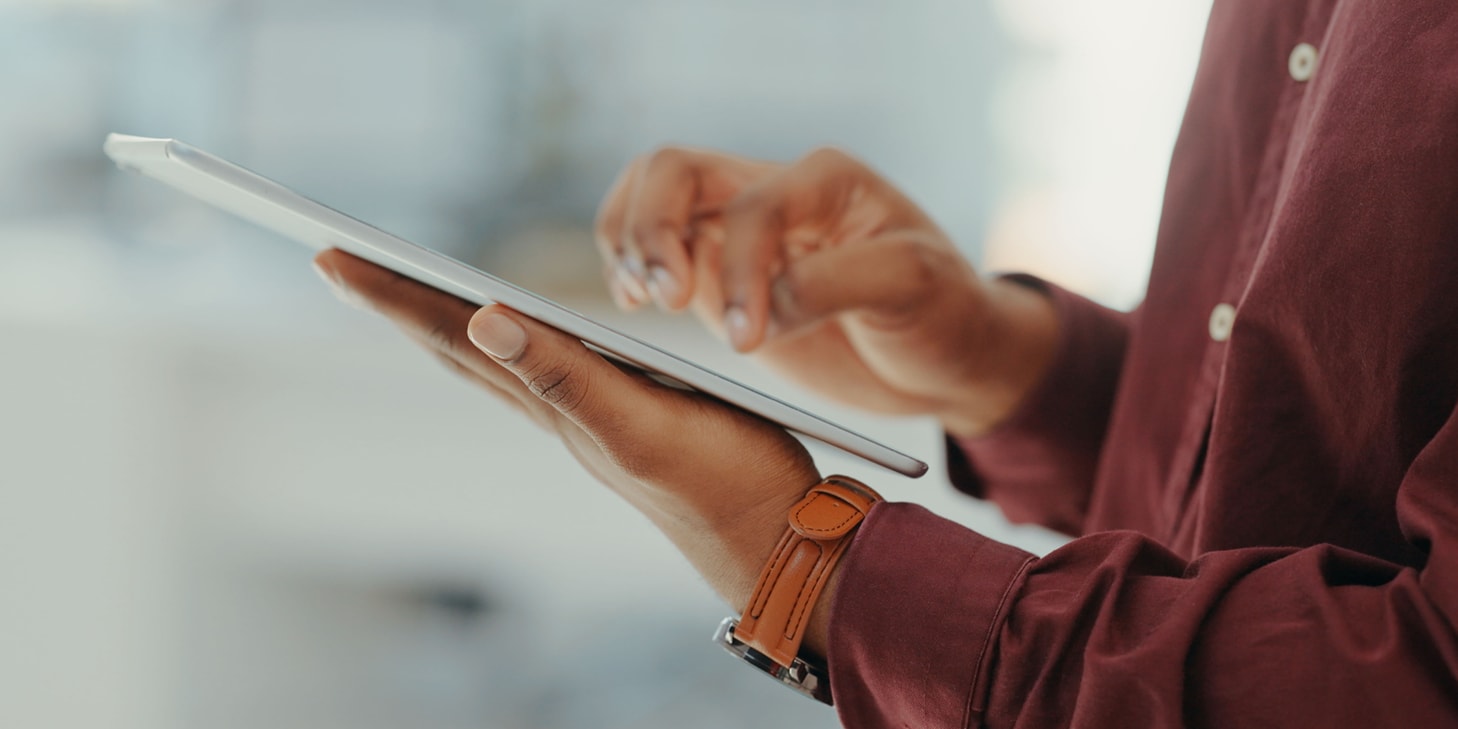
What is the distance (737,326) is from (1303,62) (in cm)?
41

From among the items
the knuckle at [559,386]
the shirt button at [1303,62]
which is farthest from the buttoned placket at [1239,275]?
the knuckle at [559,386]

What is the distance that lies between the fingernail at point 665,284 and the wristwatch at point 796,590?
312 mm


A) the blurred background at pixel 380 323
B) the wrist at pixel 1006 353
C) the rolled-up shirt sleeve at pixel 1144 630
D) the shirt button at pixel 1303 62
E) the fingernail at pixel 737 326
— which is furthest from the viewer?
the blurred background at pixel 380 323

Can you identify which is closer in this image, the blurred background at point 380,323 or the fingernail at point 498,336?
the fingernail at point 498,336

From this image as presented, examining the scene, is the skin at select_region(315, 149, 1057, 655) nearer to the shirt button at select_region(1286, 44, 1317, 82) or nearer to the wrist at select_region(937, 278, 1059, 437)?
the wrist at select_region(937, 278, 1059, 437)

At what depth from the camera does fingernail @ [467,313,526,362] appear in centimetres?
46

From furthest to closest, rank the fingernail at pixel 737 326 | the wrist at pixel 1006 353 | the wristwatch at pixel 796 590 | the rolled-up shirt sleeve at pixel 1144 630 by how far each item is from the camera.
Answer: the wrist at pixel 1006 353 → the fingernail at pixel 737 326 → the wristwatch at pixel 796 590 → the rolled-up shirt sleeve at pixel 1144 630

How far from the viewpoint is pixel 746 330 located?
0.77 m

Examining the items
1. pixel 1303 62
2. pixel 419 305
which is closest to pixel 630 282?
pixel 419 305

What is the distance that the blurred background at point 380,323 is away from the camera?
1.92 metres

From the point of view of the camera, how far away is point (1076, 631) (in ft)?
1.45

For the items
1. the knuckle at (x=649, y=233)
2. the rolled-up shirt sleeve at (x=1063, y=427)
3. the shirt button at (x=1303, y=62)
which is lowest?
the rolled-up shirt sleeve at (x=1063, y=427)

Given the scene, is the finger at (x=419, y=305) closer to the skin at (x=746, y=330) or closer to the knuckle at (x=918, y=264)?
the skin at (x=746, y=330)

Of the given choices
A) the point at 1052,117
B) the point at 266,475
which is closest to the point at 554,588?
the point at 266,475
